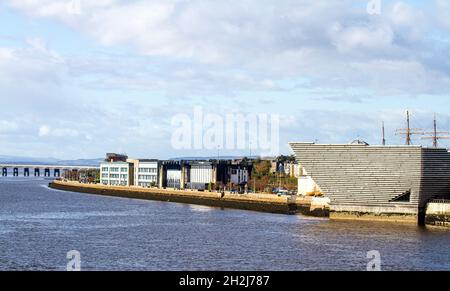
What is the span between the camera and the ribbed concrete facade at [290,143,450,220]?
77812 mm

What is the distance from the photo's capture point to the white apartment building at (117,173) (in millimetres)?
177500

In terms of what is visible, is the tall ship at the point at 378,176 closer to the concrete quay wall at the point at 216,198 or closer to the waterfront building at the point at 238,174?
the concrete quay wall at the point at 216,198

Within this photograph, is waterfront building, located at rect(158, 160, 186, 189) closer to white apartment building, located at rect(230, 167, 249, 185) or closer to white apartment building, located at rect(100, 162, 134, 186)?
white apartment building, located at rect(230, 167, 249, 185)

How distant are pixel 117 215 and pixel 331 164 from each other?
27140 millimetres

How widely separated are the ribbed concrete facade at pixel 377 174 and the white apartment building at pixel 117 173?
322ft

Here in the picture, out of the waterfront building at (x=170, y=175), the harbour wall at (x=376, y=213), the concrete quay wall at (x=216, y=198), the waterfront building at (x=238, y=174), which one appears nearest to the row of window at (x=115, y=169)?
the concrete quay wall at (x=216, y=198)

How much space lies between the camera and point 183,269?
44.0 metres

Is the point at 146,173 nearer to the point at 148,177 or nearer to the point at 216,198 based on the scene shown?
the point at 148,177

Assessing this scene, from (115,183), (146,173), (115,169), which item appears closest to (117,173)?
(115,169)

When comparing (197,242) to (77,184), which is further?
(77,184)

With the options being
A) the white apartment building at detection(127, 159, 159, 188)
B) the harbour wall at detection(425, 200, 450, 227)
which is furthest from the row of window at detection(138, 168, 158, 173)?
the harbour wall at detection(425, 200, 450, 227)

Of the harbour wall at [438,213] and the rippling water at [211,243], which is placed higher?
the harbour wall at [438,213]
